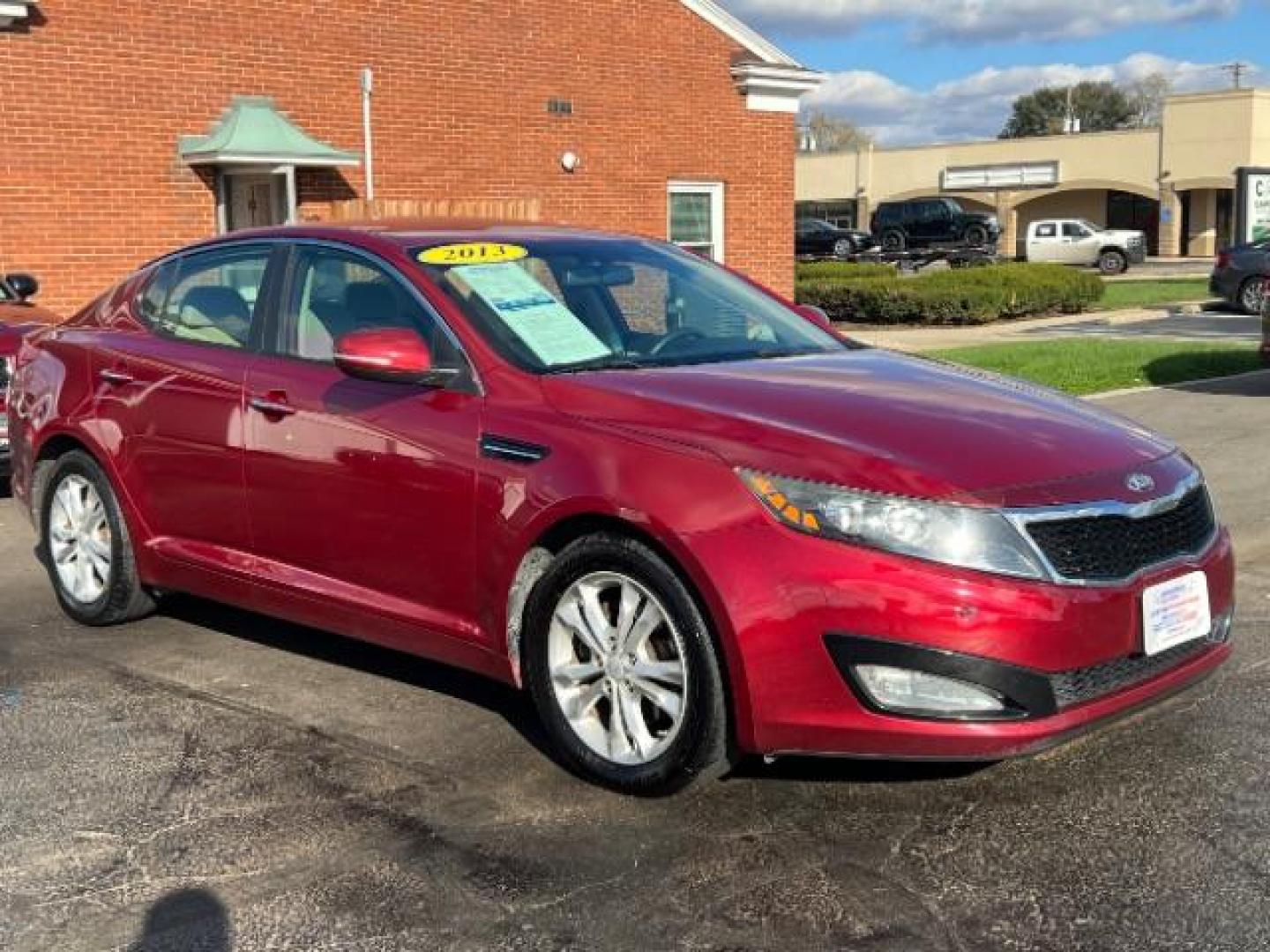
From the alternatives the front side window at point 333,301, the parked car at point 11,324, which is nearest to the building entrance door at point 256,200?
the parked car at point 11,324

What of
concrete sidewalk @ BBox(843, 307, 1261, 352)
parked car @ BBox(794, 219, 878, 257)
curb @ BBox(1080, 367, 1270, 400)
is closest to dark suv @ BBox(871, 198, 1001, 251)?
parked car @ BBox(794, 219, 878, 257)

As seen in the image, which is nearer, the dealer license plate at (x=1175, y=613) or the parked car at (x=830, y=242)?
the dealer license plate at (x=1175, y=613)

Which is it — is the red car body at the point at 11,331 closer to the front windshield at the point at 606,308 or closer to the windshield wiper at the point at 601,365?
the front windshield at the point at 606,308

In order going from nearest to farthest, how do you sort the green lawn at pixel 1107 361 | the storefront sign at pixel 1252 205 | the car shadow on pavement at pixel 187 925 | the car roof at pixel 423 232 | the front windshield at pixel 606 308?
the car shadow on pavement at pixel 187 925 < the front windshield at pixel 606 308 < the car roof at pixel 423 232 < the green lawn at pixel 1107 361 < the storefront sign at pixel 1252 205

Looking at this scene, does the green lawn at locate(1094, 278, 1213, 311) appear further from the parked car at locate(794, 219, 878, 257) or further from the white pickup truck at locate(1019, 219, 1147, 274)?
the parked car at locate(794, 219, 878, 257)

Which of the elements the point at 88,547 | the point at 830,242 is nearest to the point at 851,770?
the point at 88,547

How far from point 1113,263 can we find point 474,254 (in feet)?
136

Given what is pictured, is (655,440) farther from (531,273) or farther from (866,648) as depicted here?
(531,273)

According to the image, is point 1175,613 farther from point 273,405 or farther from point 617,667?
point 273,405

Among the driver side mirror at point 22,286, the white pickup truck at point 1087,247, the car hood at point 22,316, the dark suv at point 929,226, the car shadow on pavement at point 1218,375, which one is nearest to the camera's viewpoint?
the car hood at point 22,316

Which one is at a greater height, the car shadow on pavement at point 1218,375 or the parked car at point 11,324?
→ the parked car at point 11,324

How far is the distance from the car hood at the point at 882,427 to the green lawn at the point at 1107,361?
896 centimetres

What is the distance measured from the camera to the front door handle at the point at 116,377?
5.70 m

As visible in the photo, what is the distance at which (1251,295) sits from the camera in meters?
25.3
